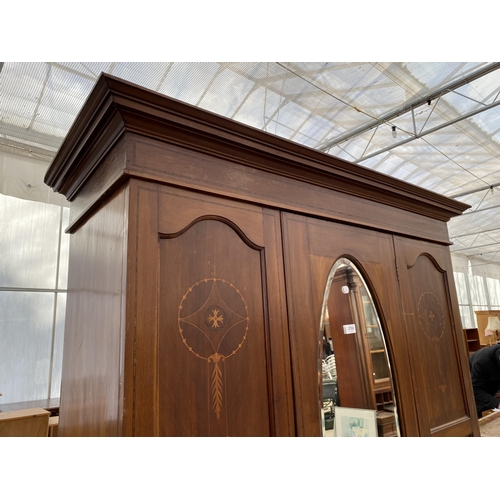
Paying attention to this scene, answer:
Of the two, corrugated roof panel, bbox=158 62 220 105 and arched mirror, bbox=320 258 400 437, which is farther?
corrugated roof panel, bbox=158 62 220 105

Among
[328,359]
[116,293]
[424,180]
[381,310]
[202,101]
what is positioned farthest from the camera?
[424,180]

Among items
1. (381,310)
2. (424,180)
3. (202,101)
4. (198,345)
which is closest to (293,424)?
(198,345)

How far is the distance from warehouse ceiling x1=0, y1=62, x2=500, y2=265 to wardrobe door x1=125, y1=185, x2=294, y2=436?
312cm

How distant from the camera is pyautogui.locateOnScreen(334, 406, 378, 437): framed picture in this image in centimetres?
138

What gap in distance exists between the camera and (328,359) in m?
1.37

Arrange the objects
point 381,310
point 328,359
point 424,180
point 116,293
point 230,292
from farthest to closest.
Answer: point 424,180 < point 381,310 < point 328,359 < point 230,292 < point 116,293

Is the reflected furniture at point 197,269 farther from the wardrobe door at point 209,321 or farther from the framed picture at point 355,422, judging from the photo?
the framed picture at point 355,422

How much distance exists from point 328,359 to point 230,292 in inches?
18.5

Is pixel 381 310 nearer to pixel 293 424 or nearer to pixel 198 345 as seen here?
pixel 293 424

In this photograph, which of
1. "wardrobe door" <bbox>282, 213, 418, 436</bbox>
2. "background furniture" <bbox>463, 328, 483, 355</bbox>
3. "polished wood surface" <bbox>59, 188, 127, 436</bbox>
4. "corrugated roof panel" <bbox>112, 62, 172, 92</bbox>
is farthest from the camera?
"background furniture" <bbox>463, 328, 483, 355</bbox>

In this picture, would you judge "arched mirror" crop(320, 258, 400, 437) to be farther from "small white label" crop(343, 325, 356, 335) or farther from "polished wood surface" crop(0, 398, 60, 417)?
"polished wood surface" crop(0, 398, 60, 417)

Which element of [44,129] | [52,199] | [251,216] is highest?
[44,129]

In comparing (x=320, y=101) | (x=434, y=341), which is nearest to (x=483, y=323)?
(x=320, y=101)

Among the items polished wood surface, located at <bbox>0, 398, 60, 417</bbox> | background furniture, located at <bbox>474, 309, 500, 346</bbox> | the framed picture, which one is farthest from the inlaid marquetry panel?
background furniture, located at <bbox>474, 309, 500, 346</bbox>
